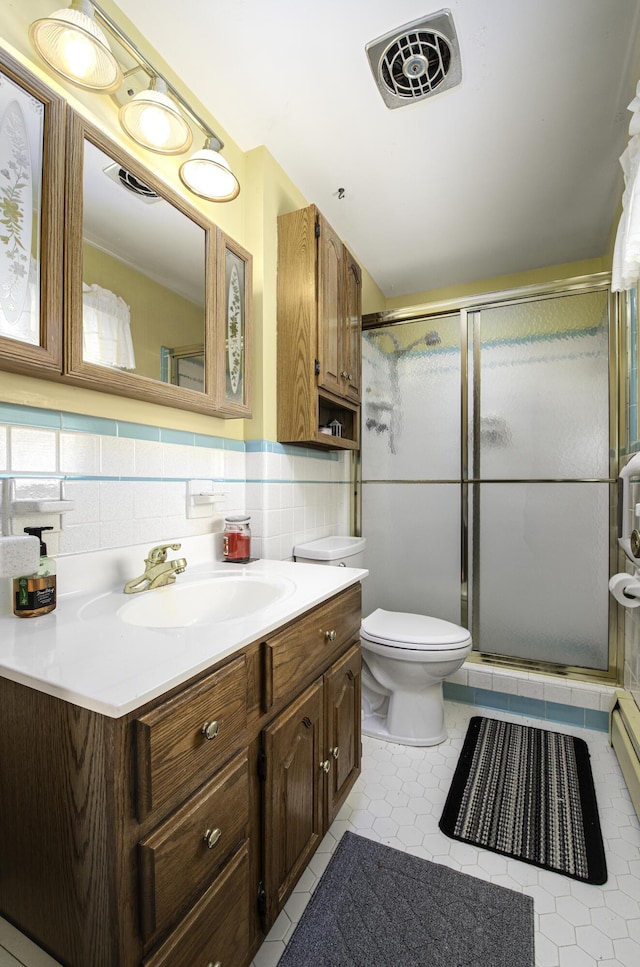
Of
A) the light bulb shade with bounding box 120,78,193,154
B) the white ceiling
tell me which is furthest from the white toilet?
the white ceiling

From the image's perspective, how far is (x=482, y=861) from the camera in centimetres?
125

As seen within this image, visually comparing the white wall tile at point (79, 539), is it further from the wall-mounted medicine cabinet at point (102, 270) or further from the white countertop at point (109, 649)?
the wall-mounted medicine cabinet at point (102, 270)

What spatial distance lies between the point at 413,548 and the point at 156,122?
210 cm

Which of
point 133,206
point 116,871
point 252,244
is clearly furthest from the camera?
point 252,244

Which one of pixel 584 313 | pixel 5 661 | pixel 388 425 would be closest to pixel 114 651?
pixel 5 661

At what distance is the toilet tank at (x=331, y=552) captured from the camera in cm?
181

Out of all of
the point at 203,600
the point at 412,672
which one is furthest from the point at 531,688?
the point at 203,600

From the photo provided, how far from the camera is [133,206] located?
3.79 ft

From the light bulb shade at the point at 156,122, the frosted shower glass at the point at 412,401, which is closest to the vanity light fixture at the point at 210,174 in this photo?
the light bulb shade at the point at 156,122

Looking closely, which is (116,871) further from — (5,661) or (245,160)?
(245,160)

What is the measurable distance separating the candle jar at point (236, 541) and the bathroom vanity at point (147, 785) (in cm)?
54

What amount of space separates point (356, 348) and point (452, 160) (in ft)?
2.78

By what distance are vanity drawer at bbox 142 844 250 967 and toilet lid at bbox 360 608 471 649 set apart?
108 cm

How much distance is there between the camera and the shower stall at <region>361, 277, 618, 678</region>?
6.88 feet
